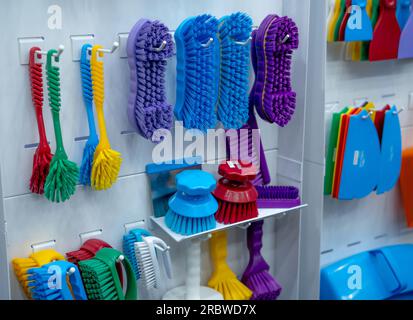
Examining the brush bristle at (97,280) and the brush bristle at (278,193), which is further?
the brush bristle at (278,193)

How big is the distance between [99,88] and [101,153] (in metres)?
0.13

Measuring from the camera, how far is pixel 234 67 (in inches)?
47.7

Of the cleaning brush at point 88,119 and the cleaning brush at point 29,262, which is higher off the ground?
the cleaning brush at point 88,119

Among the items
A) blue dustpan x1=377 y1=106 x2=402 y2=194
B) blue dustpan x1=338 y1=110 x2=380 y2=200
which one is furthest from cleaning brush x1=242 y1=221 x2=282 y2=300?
blue dustpan x1=377 y1=106 x2=402 y2=194

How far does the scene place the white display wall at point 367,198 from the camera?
1.48 m

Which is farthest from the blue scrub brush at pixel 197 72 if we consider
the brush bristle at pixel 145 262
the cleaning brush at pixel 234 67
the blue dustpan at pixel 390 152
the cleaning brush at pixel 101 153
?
the blue dustpan at pixel 390 152

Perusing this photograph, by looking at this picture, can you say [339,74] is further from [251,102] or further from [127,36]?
[127,36]

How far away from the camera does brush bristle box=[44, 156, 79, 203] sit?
3.56ft

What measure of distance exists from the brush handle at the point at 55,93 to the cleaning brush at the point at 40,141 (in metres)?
0.02

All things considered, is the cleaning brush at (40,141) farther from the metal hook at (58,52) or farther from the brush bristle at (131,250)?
the brush bristle at (131,250)

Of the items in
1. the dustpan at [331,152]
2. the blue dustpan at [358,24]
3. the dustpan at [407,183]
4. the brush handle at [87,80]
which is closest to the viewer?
the brush handle at [87,80]

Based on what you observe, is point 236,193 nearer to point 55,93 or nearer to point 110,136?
point 110,136

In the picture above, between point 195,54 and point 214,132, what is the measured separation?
251 mm
